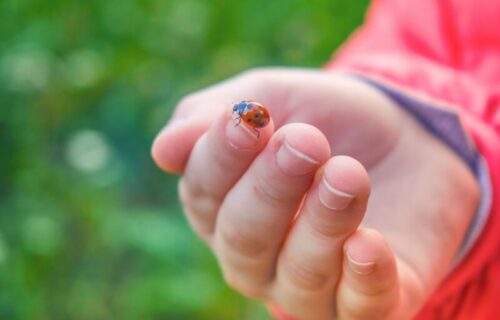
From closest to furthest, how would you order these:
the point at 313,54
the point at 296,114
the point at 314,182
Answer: the point at 314,182, the point at 296,114, the point at 313,54

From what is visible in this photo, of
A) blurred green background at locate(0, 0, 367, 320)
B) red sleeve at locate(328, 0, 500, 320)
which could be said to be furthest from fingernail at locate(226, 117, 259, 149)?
blurred green background at locate(0, 0, 367, 320)

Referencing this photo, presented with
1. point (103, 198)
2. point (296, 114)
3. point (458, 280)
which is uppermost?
Answer: point (296, 114)

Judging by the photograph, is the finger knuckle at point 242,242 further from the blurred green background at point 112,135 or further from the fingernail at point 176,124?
the blurred green background at point 112,135

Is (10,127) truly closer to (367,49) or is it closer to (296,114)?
(367,49)

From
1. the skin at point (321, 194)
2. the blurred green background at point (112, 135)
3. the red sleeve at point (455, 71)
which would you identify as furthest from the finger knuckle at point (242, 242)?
the blurred green background at point (112, 135)

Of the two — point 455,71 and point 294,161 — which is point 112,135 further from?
point 294,161

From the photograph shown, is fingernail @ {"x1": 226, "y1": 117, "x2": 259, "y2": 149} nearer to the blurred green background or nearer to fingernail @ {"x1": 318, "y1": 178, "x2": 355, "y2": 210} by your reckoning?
fingernail @ {"x1": 318, "y1": 178, "x2": 355, "y2": 210}

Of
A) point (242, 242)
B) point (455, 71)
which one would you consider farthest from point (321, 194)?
point (455, 71)

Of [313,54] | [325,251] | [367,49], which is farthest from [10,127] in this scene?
[325,251]
